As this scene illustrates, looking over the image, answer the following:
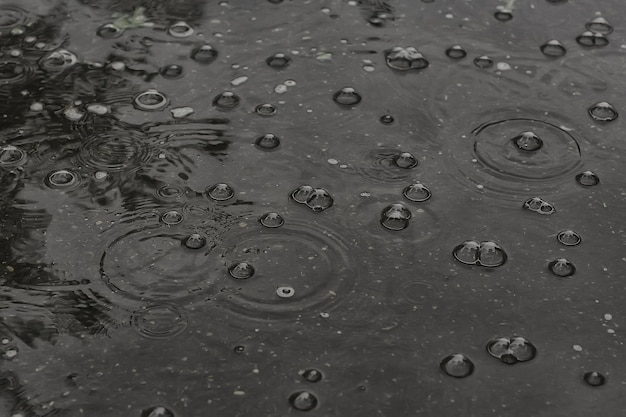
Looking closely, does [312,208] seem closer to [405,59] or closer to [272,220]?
[272,220]

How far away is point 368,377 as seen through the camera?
2025 mm

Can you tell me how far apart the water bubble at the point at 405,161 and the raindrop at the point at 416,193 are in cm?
10

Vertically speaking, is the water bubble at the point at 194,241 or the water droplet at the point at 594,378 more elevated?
the water bubble at the point at 194,241

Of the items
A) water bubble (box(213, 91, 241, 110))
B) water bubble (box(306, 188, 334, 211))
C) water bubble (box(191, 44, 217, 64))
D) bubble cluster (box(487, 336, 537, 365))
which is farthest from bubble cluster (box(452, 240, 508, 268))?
water bubble (box(191, 44, 217, 64))

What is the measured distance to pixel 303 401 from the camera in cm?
196

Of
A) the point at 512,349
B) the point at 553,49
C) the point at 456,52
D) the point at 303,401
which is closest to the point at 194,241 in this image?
the point at 303,401

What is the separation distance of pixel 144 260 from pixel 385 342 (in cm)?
64

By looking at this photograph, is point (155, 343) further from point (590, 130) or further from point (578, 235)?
point (590, 130)

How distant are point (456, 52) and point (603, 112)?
0.52 meters

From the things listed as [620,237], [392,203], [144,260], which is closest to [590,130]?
[620,237]

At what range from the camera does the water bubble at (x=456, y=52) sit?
302 centimetres

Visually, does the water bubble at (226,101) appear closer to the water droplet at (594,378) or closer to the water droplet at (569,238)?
the water droplet at (569,238)

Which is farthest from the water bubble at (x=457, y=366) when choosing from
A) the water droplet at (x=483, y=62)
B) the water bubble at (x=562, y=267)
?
the water droplet at (x=483, y=62)

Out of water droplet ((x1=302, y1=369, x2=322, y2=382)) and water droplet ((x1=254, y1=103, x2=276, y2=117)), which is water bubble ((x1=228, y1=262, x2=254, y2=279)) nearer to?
water droplet ((x1=302, y1=369, x2=322, y2=382))
